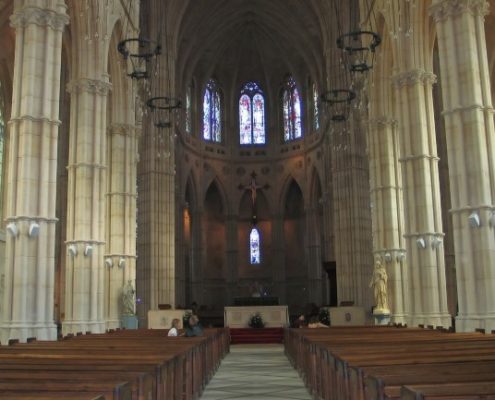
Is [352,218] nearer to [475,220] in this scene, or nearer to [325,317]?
[325,317]

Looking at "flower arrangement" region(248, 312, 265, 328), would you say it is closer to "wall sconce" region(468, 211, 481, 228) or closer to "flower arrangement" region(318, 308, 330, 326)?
"flower arrangement" region(318, 308, 330, 326)

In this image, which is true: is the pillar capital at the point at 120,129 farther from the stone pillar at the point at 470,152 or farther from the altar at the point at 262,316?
the stone pillar at the point at 470,152

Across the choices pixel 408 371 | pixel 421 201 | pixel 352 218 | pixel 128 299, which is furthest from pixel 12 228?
pixel 352 218

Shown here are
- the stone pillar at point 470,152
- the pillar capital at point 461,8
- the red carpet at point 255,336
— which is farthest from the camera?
the red carpet at point 255,336

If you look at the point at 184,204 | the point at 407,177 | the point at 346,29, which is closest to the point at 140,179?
the point at 184,204

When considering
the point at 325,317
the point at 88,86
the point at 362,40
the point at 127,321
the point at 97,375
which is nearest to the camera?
the point at 97,375

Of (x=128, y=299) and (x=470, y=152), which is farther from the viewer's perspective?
(x=128, y=299)

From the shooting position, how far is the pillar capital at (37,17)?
1850 cm

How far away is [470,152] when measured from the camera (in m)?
17.3

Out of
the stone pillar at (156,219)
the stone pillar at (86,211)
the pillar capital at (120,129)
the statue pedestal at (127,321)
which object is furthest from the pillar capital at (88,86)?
A: the stone pillar at (156,219)

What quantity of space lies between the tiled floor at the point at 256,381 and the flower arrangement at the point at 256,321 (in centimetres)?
1132

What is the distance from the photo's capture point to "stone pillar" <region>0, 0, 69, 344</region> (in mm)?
17359

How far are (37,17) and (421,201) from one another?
13747 mm

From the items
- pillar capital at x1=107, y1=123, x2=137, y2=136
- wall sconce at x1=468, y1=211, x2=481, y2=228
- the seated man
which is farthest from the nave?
pillar capital at x1=107, y1=123, x2=137, y2=136
